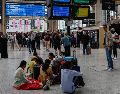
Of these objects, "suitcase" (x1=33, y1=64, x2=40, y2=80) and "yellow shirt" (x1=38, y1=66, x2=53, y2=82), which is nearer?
"yellow shirt" (x1=38, y1=66, x2=53, y2=82)

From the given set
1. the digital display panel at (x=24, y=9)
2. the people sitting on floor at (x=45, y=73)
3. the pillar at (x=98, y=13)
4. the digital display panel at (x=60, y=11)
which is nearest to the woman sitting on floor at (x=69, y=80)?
the people sitting on floor at (x=45, y=73)

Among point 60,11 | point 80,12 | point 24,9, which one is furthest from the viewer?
point 24,9

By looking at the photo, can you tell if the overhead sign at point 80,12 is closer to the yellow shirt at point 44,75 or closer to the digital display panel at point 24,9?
the yellow shirt at point 44,75

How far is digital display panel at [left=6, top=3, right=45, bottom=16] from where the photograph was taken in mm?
45125

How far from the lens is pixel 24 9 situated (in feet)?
151

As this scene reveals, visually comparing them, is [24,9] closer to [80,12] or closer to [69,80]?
[80,12]

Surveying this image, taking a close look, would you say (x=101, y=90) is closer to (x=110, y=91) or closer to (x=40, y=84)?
(x=110, y=91)

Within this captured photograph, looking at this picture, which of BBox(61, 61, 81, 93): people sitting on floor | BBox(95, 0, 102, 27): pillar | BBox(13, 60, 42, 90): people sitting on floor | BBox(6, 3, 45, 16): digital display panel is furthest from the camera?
BBox(95, 0, 102, 27): pillar

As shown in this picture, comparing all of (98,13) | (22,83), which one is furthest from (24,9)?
(22,83)

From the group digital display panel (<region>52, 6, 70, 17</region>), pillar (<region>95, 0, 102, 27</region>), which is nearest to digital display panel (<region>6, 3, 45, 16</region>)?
pillar (<region>95, 0, 102, 27</region>)

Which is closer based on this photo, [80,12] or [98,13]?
[80,12]

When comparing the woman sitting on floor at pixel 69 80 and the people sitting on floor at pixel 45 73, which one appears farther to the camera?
the people sitting on floor at pixel 45 73

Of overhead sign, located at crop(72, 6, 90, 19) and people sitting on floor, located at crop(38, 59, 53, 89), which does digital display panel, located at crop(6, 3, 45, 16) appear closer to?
overhead sign, located at crop(72, 6, 90, 19)

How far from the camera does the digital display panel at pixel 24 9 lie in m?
45.1
